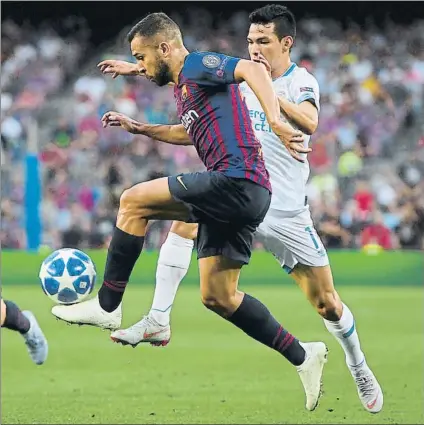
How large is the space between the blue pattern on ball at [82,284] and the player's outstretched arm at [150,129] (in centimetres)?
95

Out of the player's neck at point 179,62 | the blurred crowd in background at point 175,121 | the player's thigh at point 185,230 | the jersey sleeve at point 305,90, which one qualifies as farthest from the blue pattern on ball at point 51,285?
the blurred crowd in background at point 175,121

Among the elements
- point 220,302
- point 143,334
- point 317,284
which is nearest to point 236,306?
point 220,302

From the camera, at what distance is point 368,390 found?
7.10 m

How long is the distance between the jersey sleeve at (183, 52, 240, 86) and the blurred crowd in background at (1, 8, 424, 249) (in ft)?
37.9

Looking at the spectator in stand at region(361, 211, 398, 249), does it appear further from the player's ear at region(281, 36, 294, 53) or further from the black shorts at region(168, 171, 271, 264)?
the black shorts at region(168, 171, 271, 264)

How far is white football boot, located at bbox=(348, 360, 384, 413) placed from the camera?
7.07m

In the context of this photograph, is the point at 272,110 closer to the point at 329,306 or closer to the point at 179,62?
the point at 179,62

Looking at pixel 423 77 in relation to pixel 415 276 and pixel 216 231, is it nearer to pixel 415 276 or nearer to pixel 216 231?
pixel 415 276

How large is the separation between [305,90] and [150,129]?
3.23ft

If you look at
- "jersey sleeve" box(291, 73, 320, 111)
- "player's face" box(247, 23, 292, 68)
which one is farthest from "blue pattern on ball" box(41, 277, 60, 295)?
"player's face" box(247, 23, 292, 68)

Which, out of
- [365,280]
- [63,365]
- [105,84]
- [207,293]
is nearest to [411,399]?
[207,293]

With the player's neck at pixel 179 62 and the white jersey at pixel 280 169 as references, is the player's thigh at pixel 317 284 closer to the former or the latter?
the white jersey at pixel 280 169

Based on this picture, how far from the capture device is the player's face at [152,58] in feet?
18.8

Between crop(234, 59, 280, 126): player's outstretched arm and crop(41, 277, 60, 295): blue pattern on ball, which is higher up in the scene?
crop(234, 59, 280, 126): player's outstretched arm
